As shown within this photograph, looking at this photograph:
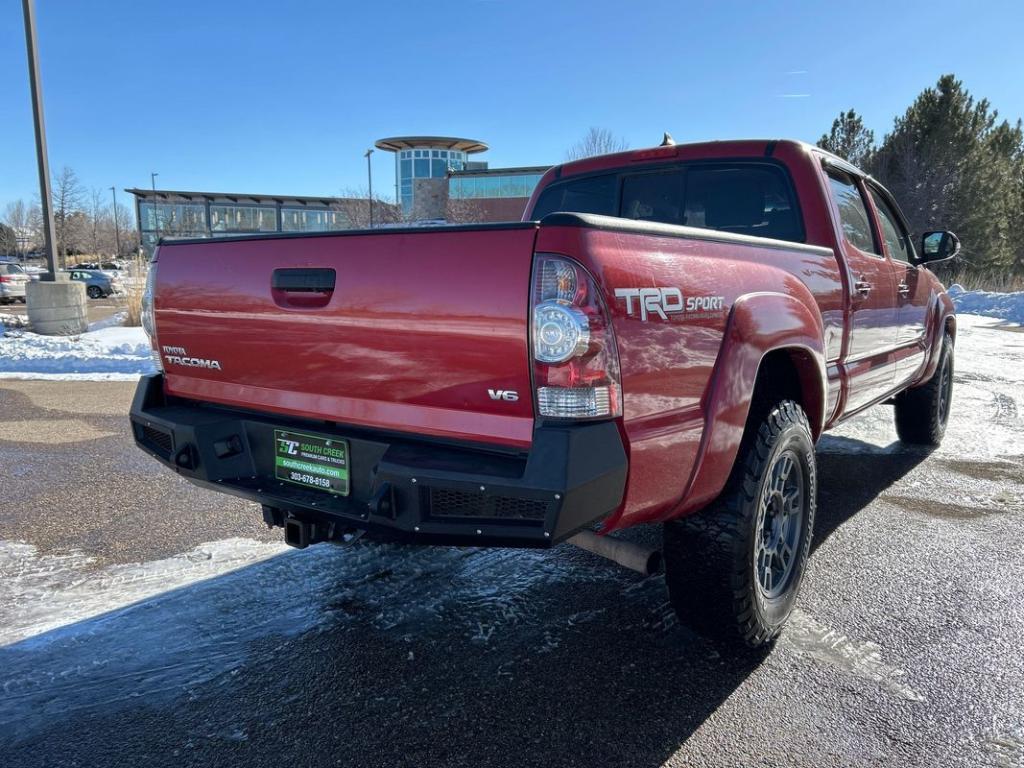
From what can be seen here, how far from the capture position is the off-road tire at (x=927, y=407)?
5.94 m

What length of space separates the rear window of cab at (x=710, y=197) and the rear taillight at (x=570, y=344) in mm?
2071

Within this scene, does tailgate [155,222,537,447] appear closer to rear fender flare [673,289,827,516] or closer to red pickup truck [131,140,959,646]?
red pickup truck [131,140,959,646]

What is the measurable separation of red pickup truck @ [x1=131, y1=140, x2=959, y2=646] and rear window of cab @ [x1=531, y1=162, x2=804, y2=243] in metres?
0.12

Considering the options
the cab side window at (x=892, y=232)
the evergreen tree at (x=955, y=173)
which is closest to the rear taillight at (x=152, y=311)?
the cab side window at (x=892, y=232)

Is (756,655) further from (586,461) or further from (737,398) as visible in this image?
(586,461)

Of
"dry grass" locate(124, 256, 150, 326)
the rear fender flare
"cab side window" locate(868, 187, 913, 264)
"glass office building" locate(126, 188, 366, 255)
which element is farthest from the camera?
"glass office building" locate(126, 188, 366, 255)

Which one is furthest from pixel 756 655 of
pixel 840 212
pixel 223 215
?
pixel 223 215

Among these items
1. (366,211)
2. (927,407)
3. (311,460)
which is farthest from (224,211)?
(311,460)

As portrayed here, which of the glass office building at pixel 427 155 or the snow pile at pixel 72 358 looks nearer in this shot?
the snow pile at pixel 72 358

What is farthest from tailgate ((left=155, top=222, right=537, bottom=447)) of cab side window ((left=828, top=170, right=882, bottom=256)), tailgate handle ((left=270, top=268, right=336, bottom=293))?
cab side window ((left=828, top=170, right=882, bottom=256))

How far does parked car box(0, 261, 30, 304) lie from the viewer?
24.7 m

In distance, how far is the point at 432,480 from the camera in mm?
2102

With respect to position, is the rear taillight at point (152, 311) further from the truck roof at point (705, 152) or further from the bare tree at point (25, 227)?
the bare tree at point (25, 227)

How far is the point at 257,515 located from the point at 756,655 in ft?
9.59
